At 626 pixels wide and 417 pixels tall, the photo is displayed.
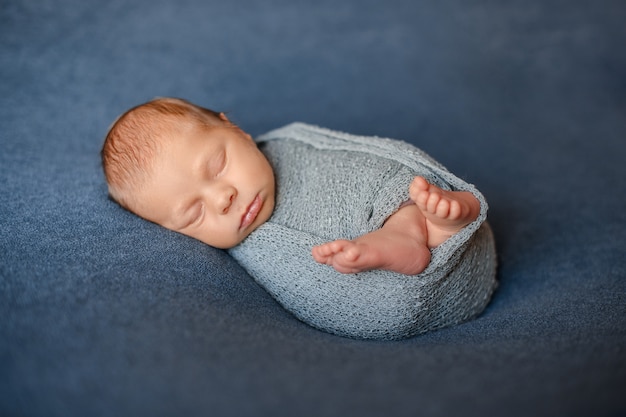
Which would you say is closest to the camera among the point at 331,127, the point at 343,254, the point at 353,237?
the point at 343,254

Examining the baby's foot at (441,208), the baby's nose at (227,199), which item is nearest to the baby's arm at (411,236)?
the baby's foot at (441,208)

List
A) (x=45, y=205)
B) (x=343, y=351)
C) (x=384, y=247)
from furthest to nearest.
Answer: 1. (x=45, y=205)
2. (x=384, y=247)
3. (x=343, y=351)

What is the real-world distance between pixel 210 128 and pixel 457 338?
0.66 m

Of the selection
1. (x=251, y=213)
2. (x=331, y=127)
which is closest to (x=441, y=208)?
(x=251, y=213)

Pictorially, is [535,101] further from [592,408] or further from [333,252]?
[592,408]

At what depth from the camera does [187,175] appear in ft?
4.20

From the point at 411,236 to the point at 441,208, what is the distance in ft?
0.34

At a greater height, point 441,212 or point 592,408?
point 441,212

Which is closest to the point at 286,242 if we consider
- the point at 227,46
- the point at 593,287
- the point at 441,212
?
the point at 441,212

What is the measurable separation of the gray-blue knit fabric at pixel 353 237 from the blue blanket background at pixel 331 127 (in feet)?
0.22

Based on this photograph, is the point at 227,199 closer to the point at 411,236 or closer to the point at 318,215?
the point at 318,215

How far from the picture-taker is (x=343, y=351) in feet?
3.28

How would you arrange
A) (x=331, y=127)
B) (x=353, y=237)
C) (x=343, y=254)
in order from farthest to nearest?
(x=331, y=127), (x=353, y=237), (x=343, y=254)

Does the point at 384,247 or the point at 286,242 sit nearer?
the point at 384,247
